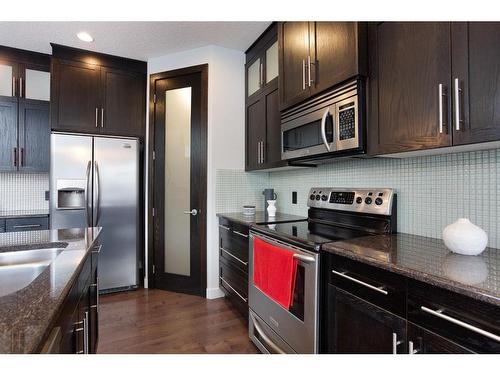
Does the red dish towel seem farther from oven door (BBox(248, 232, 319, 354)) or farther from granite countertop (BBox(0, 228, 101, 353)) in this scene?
granite countertop (BBox(0, 228, 101, 353))

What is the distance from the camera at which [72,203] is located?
9.14 feet

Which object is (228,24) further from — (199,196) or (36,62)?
(36,62)

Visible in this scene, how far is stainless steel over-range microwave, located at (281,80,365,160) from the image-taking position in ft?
4.95

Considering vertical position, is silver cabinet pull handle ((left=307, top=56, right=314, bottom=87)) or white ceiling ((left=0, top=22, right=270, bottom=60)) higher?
→ white ceiling ((left=0, top=22, right=270, bottom=60))

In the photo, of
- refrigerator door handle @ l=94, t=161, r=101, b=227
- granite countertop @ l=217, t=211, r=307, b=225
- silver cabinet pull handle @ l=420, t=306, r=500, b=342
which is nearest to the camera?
silver cabinet pull handle @ l=420, t=306, r=500, b=342

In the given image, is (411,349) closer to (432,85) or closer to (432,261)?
(432,261)

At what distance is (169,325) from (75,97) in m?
2.59

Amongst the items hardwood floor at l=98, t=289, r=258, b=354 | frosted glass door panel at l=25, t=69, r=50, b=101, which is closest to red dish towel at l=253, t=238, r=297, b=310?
hardwood floor at l=98, t=289, r=258, b=354

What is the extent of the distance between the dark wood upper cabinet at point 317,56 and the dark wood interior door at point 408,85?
0.09 m

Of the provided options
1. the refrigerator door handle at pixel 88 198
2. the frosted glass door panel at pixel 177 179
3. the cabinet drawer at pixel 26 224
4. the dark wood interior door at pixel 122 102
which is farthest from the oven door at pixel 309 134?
the cabinet drawer at pixel 26 224

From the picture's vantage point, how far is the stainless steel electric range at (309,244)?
55.1 inches

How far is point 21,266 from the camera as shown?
4.08 feet

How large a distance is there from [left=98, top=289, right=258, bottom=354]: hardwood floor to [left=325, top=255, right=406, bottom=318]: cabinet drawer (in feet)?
3.37

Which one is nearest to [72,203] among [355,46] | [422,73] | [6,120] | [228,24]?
[6,120]
